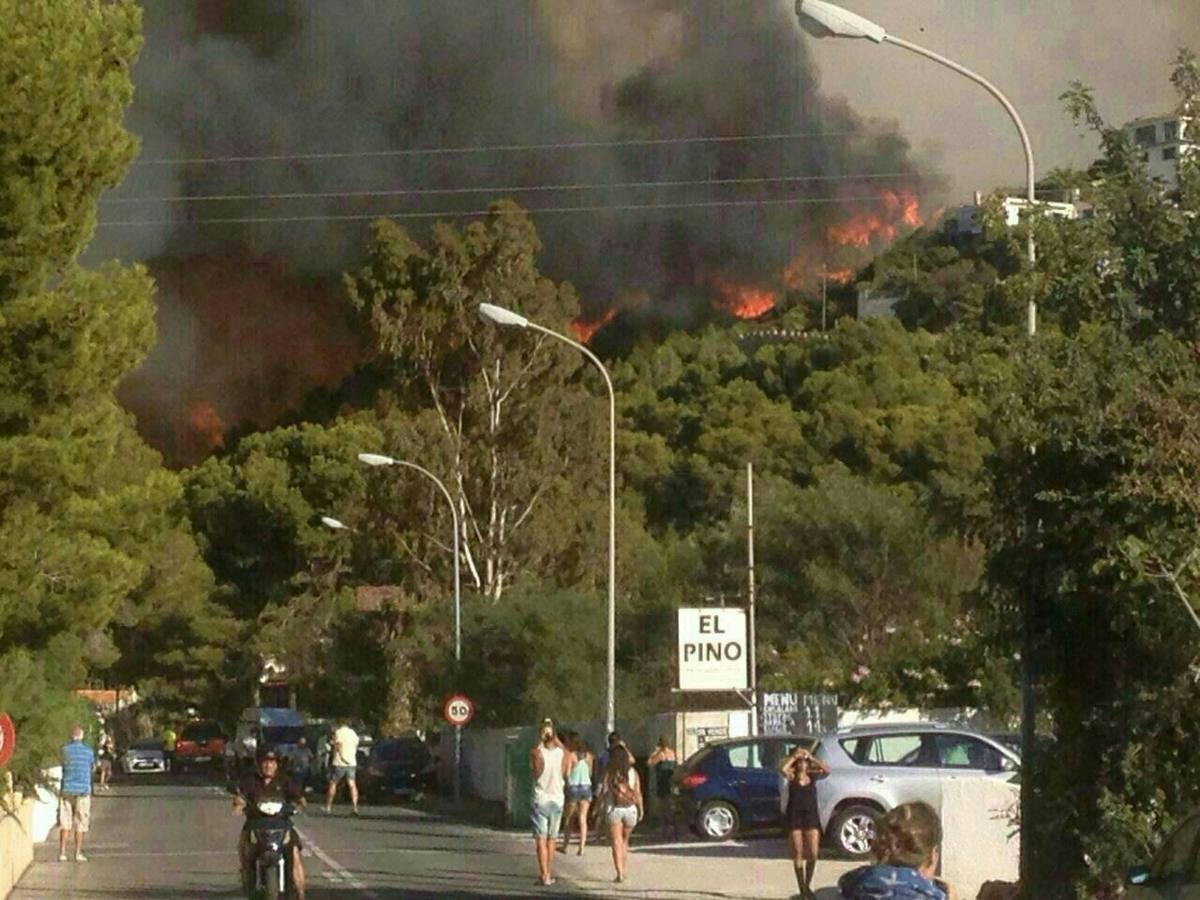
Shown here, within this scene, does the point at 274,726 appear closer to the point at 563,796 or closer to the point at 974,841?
the point at 563,796

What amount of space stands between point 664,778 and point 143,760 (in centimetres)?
3611

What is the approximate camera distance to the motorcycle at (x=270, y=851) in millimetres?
17594

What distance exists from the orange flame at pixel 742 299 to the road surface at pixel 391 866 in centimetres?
6207

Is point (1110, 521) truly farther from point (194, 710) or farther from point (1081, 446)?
point (194, 710)

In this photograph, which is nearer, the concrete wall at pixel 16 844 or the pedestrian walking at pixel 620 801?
the concrete wall at pixel 16 844

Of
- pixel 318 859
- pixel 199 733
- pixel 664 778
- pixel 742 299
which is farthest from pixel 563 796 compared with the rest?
pixel 742 299

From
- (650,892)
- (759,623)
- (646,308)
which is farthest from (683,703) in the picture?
(646,308)

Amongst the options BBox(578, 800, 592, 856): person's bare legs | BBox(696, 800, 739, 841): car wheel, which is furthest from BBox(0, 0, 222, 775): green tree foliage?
BBox(696, 800, 739, 841): car wheel

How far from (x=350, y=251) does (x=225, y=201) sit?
5137 millimetres

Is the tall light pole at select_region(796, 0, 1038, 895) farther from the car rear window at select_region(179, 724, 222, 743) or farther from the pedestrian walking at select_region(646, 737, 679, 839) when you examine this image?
the car rear window at select_region(179, 724, 222, 743)

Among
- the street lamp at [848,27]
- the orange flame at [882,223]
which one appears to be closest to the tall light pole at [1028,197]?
the street lamp at [848,27]

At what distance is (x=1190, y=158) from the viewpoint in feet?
49.5

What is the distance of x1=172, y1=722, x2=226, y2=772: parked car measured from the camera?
221ft

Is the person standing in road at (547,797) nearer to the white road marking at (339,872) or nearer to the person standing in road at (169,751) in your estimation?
the white road marking at (339,872)
